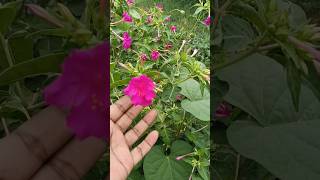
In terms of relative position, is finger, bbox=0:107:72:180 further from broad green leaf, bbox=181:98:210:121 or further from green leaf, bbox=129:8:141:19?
green leaf, bbox=129:8:141:19

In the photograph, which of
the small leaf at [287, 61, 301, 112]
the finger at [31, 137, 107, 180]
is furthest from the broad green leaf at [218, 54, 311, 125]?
the finger at [31, 137, 107, 180]

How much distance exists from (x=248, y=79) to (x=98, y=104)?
0.26 meters

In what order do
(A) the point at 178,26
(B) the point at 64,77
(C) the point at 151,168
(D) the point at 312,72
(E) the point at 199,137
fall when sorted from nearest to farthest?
(B) the point at 64,77, (D) the point at 312,72, (C) the point at 151,168, (E) the point at 199,137, (A) the point at 178,26

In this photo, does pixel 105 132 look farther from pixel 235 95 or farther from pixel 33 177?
pixel 235 95

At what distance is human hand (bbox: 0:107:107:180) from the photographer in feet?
1.30

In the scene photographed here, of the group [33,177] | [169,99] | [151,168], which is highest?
[33,177]

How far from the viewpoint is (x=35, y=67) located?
1.27 feet

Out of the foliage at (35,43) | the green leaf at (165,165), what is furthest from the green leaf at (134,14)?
the foliage at (35,43)

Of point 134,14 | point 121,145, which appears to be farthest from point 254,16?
point 134,14

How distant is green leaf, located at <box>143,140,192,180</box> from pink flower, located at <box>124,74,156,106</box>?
0.23 metres

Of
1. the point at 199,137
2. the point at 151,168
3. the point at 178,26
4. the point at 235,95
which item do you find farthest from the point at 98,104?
the point at 178,26

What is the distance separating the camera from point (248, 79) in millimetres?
584

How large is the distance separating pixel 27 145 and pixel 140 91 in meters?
0.72

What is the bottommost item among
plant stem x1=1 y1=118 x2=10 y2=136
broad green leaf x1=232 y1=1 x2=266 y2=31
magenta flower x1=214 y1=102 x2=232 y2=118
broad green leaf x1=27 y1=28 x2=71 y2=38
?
magenta flower x1=214 y1=102 x2=232 y2=118
